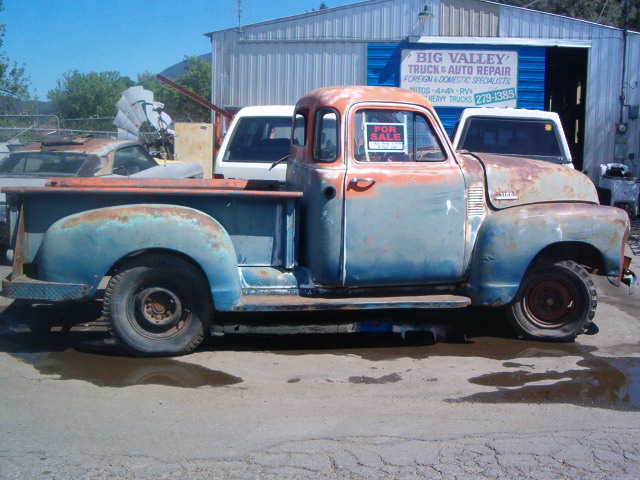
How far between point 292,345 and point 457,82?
10488mm

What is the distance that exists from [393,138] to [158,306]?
7.95 ft

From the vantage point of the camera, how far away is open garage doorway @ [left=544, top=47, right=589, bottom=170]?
15070 mm

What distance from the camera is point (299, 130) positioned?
6223mm

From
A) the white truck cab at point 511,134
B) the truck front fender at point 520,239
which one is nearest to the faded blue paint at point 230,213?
the truck front fender at point 520,239

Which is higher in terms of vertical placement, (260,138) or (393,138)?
(260,138)

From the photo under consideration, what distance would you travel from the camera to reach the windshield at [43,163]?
9586mm

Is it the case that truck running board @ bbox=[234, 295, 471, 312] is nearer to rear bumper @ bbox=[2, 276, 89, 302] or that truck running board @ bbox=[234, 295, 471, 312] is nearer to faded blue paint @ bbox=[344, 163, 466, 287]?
faded blue paint @ bbox=[344, 163, 466, 287]

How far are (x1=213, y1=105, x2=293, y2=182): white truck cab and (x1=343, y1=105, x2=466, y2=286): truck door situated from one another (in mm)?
3108

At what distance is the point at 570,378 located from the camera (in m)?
5.12

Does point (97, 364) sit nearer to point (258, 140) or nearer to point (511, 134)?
point (258, 140)

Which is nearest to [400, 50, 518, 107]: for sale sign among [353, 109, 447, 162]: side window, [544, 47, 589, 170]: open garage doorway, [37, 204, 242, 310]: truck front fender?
[544, 47, 589, 170]: open garage doorway

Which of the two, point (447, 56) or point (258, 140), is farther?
point (447, 56)

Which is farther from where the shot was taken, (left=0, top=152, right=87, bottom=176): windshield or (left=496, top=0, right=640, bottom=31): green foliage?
(left=496, top=0, right=640, bottom=31): green foliage

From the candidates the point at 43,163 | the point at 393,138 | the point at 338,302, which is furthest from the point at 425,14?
the point at 338,302
